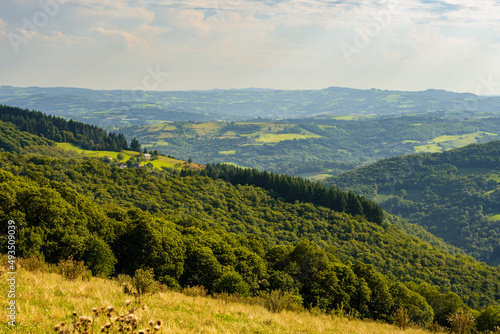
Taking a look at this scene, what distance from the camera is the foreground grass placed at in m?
12.8

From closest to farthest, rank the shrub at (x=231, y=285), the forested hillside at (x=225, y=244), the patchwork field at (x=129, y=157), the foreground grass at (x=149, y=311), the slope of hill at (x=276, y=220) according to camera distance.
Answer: the foreground grass at (x=149, y=311)
the shrub at (x=231, y=285)
the forested hillside at (x=225, y=244)
the slope of hill at (x=276, y=220)
the patchwork field at (x=129, y=157)

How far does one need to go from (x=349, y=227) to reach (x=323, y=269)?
73295mm

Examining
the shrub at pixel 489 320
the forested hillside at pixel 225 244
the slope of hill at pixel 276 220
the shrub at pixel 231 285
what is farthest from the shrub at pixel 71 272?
the slope of hill at pixel 276 220

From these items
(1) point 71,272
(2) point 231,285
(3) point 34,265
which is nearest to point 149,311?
(1) point 71,272

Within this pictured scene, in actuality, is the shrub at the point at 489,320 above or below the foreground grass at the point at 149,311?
below

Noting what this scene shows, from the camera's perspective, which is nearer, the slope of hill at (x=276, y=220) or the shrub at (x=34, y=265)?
the shrub at (x=34, y=265)

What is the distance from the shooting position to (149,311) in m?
15.0

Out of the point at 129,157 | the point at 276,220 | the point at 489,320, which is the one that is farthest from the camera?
the point at 129,157

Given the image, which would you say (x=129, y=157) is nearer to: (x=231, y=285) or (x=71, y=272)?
(x=231, y=285)

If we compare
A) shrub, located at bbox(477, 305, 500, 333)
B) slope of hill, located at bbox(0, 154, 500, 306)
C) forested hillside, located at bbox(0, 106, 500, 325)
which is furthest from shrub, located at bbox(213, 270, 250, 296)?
slope of hill, located at bbox(0, 154, 500, 306)

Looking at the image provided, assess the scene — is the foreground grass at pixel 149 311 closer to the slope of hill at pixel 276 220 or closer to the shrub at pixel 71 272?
the shrub at pixel 71 272

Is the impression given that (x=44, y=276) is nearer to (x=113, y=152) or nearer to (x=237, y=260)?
(x=237, y=260)

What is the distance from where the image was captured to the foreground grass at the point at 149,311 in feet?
41.8

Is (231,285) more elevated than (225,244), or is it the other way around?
(231,285)
